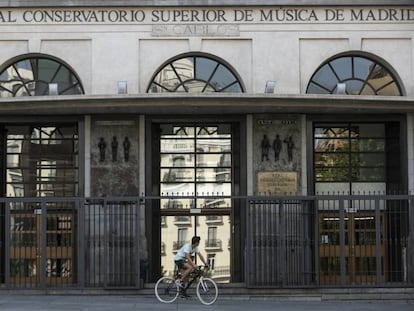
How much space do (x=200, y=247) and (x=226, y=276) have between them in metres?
1.03

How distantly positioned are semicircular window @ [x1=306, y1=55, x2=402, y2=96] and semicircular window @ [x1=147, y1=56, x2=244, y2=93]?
2400mm

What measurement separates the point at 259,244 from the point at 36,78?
25.1 ft

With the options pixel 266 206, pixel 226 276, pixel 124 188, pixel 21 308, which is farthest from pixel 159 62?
pixel 21 308

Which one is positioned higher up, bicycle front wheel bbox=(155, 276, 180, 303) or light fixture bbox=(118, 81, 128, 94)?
light fixture bbox=(118, 81, 128, 94)

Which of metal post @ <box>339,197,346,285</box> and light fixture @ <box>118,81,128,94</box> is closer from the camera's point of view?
metal post @ <box>339,197,346,285</box>

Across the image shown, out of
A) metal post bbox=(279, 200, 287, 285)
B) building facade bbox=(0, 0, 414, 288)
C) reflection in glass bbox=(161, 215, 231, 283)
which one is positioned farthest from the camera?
reflection in glass bbox=(161, 215, 231, 283)

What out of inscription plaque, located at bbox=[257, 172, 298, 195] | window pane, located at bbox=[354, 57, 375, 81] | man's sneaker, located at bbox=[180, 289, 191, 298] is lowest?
man's sneaker, located at bbox=[180, 289, 191, 298]

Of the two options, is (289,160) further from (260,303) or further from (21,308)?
(21,308)

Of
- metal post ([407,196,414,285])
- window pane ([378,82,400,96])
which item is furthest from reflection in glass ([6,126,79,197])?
metal post ([407,196,414,285])

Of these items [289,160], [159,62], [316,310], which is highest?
[159,62]

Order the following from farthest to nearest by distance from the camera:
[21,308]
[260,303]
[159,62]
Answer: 1. [159,62]
2. [260,303]
3. [21,308]

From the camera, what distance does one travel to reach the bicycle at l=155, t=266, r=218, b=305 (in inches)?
597

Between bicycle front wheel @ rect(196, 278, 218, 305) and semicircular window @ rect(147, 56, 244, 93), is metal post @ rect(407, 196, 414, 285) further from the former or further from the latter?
Result: semicircular window @ rect(147, 56, 244, 93)

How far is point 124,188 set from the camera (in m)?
17.6
